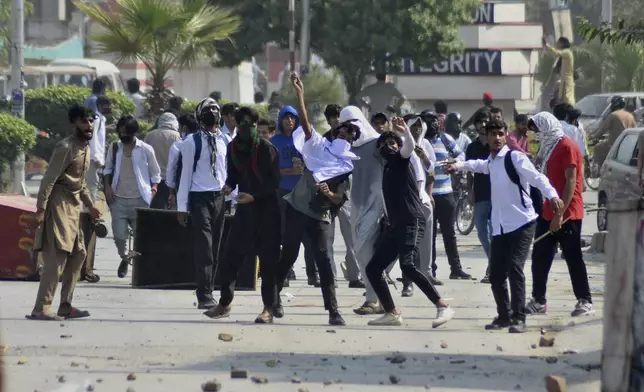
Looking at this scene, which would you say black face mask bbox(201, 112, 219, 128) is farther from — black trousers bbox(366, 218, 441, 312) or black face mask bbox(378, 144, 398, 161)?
black trousers bbox(366, 218, 441, 312)

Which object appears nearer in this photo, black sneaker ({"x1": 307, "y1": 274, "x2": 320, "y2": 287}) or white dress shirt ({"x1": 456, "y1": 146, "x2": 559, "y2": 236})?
white dress shirt ({"x1": 456, "y1": 146, "x2": 559, "y2": 236})

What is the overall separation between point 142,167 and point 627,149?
724 cm

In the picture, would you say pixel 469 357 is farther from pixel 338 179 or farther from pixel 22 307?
pixel 22 307

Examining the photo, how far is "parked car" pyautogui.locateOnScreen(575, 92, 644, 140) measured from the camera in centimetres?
3470

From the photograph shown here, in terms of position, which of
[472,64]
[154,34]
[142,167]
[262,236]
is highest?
[154,34]

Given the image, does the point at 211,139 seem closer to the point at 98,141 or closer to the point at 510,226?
the point at 510,226

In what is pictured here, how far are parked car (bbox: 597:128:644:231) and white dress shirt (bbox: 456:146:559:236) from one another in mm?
7233

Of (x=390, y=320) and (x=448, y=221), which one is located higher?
(x=448, y=221)

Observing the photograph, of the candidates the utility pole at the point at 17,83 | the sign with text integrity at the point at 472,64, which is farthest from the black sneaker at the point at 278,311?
the sign with text integrity at the point at 472,64

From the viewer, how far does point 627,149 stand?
65.3 ft

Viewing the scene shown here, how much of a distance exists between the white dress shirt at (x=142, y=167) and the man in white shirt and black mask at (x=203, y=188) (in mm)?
2431

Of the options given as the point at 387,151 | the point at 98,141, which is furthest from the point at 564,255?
the point at 98,141

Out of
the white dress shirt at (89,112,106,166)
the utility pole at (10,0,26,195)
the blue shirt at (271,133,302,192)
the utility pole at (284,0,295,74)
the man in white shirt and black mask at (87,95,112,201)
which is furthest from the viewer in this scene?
the utility pole at (284,0,295,74)

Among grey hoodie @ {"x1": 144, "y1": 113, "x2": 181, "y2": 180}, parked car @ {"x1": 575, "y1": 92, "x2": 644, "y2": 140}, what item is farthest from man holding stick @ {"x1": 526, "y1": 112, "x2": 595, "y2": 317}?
parked car @ {"x1": 575, "y1": 92, "x2": 644, "y2": 140}
